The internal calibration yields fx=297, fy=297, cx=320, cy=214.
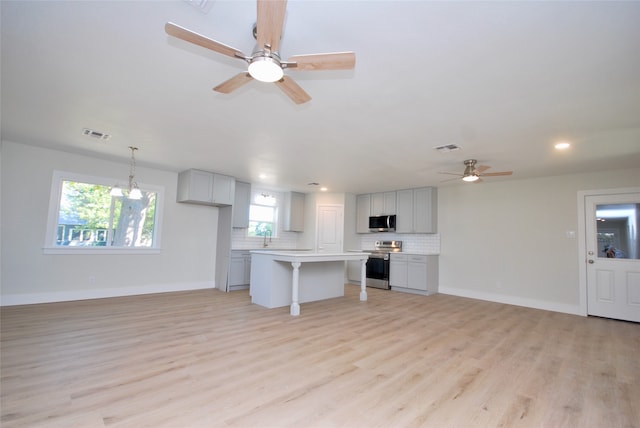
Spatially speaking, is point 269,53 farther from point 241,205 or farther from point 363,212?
point 363,212

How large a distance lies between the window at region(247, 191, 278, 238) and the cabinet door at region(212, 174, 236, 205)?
1.08 meters

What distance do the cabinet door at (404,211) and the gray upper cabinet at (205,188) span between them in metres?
3.96

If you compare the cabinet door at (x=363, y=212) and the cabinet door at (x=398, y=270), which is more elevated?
the cabinet door at (x=363, y=212)

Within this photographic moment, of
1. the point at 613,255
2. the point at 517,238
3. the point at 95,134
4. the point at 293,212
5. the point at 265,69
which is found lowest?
the point at 613,255

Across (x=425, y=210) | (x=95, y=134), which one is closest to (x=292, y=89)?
(x=95, y=134)

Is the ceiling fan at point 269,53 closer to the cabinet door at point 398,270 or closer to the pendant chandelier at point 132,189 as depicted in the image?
the pendant chandelier at point 132,189

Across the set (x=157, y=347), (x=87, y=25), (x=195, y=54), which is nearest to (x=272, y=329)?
(x=157, y=347)

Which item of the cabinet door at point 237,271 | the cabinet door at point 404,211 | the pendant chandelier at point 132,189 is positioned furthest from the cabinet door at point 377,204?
the pendant chandelier at point 132,189

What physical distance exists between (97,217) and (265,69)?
5.20 meters

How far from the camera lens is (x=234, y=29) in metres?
1.93

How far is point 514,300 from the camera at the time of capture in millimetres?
5703

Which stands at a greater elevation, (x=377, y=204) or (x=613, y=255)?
(x=377, y=204)

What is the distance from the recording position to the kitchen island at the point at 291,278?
180 inches

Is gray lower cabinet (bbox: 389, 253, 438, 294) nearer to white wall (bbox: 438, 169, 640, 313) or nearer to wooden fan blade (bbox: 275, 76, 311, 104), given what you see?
white wall (bbox: 438, 169, 640, 313)
